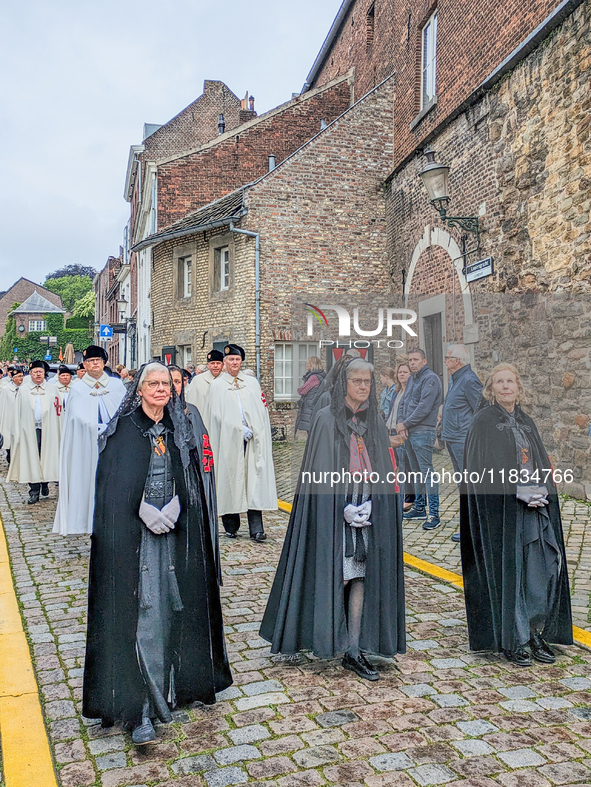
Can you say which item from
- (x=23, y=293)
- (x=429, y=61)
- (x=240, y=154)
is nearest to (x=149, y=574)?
(x=429, y=61)

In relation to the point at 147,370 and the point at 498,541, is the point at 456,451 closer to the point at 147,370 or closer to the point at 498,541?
the point at 498,541

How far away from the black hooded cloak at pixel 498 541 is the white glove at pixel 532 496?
0.04 meters

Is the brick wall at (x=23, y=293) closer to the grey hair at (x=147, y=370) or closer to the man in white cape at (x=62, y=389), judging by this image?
the man in white cape at (x=62, y=389)

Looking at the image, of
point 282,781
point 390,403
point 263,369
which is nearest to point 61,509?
point 390,403

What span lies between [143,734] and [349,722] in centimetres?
99

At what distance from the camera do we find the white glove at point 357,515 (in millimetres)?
4051

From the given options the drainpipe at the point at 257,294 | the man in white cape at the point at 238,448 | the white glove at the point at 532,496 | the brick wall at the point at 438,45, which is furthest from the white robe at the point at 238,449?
the drainpipe at the point at 257,294

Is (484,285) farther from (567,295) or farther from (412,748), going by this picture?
(412,748)

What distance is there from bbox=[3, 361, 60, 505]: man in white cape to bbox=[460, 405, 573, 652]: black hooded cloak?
24.5 feet

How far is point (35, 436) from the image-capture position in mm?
10844

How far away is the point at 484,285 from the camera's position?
1163cm

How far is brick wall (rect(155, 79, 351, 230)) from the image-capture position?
72.7ft

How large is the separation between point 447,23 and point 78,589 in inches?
508

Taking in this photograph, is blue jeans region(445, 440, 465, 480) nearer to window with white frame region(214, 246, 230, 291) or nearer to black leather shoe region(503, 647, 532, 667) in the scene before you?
black leather shoe region(503, 647, 532, 667)
